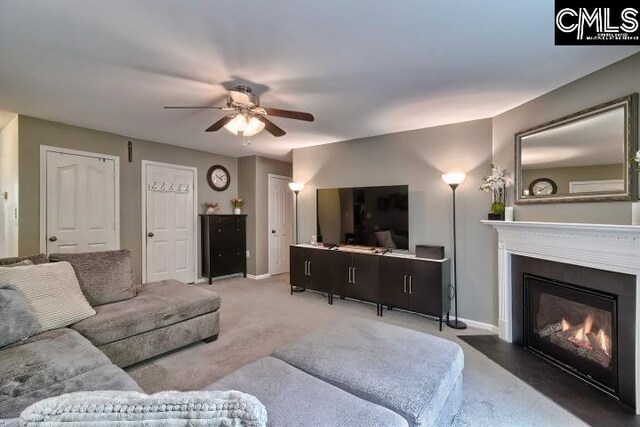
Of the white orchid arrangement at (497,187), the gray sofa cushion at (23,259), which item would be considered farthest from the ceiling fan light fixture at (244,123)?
the white orchid arrangement at (497,187)

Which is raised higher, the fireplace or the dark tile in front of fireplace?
the fireplace

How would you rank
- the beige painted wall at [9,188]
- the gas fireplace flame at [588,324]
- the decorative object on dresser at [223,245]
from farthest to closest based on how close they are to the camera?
the decorative object on dresser at [223,245] < the beige painted wall at [9,188] < the gas fireplace flame at [588,324]

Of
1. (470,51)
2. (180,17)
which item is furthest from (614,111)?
(180,17)

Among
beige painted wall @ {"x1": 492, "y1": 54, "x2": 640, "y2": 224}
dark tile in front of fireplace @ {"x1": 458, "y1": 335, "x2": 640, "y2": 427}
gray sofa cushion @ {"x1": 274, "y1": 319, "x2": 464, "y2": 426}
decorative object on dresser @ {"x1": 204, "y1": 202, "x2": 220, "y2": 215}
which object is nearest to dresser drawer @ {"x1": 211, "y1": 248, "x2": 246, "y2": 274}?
decorative object on dresser @ {"x1": 204, "y1": 202, "x2": 220, "y2": 215}

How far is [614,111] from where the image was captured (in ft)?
6.68

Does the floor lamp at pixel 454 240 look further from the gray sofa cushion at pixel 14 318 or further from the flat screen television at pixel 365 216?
the gray sofa cushion at pixel 14 318

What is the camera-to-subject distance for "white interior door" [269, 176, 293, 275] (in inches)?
224

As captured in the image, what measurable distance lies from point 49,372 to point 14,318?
614mm

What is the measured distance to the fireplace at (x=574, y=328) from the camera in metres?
2.04

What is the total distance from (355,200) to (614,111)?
8.66 ft

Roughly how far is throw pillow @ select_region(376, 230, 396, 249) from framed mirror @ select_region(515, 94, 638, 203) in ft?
4.82

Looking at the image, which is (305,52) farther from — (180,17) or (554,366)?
(554,366)

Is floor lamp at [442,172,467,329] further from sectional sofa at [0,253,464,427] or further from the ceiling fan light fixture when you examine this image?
the ceiling fan light fixture

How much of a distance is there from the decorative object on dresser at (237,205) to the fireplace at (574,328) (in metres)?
4.57
